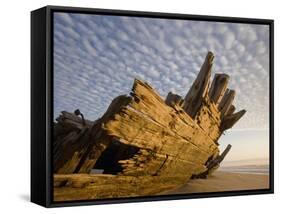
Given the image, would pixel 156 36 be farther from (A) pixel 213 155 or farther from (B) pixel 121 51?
(A) pixel 213 155

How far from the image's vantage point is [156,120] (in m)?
5.95

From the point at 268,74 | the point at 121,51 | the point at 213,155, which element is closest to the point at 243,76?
the point at 268,74

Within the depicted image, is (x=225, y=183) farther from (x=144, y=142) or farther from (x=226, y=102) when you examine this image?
(x=144, y=142)

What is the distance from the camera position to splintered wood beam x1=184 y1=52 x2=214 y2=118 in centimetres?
611

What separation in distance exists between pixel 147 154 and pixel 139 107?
1.15 feet

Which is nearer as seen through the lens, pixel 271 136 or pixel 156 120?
pixel 156 120

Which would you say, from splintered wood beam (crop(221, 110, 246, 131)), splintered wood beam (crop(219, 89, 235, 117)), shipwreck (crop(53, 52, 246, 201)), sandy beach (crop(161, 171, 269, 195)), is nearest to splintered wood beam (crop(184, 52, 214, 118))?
shipwreck (crop(53, 52, 246, 201))

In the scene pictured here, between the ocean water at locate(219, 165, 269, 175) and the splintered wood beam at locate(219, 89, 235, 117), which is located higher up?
the splintered wood beam at locate(219, 89, 235, 117)

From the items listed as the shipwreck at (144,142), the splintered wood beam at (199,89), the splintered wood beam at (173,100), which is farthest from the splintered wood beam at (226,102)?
the splintered wood beam at (173,100)

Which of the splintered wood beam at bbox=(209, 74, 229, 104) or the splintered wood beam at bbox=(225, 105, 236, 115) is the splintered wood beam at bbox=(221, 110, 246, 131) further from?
the splintered wood beam at bbox=(209, 74, 229, 104)

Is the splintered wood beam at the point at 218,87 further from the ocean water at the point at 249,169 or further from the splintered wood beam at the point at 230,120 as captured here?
the ocean water at the point at 249,169

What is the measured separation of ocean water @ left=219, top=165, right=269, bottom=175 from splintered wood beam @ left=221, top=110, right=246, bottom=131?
0.31 metres

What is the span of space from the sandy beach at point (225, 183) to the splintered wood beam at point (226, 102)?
48 cm

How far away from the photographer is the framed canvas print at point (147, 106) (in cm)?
563
